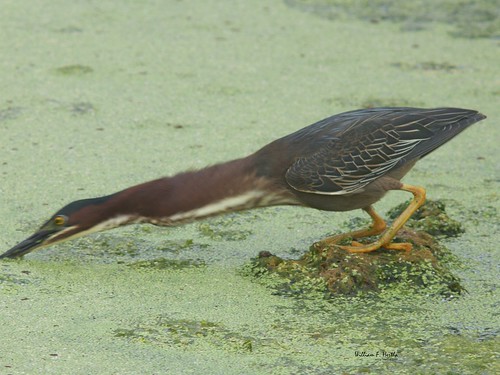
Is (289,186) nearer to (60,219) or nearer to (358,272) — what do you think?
(358,272)

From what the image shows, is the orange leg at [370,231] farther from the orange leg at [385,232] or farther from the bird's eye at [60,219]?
the bird's eye at [60,219]

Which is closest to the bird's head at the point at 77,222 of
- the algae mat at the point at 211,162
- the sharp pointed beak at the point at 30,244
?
the sharp pointed beak at the point at 30,244

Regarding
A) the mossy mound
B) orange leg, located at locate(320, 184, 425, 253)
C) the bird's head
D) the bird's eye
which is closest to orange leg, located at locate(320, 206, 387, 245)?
orange leg, located at locate(320, 184, 425, 253)

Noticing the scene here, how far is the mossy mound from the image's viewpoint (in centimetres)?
335

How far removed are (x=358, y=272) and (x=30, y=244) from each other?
3.68 feet

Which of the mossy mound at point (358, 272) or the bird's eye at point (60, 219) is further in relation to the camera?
the bird's eye at point (60, 219)

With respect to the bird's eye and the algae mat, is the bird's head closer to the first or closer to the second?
the bird's eye

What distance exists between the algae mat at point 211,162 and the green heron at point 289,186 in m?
0.20

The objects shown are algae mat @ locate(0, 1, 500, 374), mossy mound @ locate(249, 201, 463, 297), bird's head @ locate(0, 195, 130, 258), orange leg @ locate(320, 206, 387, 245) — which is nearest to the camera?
algae mat @ locate(0, 1, 500, 374)

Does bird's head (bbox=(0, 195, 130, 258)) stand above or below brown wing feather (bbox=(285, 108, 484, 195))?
below

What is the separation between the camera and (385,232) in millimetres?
3523

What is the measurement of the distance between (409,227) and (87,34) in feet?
8.79

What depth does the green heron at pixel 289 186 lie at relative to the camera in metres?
3.46

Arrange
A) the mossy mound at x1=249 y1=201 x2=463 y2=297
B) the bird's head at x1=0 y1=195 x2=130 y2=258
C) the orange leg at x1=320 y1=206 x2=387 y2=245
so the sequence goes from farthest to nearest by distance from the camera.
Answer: the orange leg at x1=320 y1=206 x2=387 y2=245 < the bird's head at x1=0 y1=195 x2=130 y2=258 < the mossy mound at x1=249 y1=201 x2=463 y2=297
